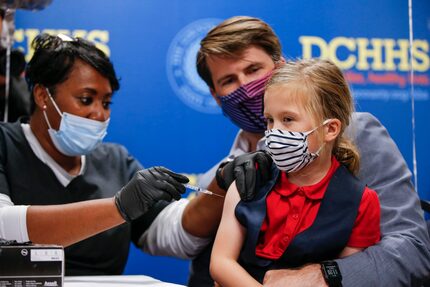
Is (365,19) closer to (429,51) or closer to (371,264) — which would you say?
(429,51)

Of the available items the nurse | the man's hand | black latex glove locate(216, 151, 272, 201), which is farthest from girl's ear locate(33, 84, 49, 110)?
the man's hand

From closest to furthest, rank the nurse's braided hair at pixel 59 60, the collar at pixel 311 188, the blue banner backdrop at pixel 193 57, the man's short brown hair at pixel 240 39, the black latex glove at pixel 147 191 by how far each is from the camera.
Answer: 1. the collar at pixel 311 188
2. the black latex glove at pixel 147 191
3. the man's short brown hair at pixel 240 39
4. the nurse's braided hair at pixel 59 60
5. the blue banner backdrop at pixel 193 57

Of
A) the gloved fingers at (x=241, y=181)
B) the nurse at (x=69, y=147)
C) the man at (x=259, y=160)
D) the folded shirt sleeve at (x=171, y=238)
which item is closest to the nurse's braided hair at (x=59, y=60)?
the nurse at (x=69, y=147)

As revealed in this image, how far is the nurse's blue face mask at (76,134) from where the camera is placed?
217cm

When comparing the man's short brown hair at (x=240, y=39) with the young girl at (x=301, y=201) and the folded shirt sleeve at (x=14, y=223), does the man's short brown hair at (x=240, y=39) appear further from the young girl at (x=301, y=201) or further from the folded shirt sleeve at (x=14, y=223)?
the folded shirt sleeve at (x=14, y=223)

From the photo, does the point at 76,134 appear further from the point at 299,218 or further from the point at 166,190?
the point at 299,218

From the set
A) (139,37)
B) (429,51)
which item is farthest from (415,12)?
(139,37)

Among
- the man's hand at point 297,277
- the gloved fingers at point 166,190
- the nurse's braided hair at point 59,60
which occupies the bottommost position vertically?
the man's hand at point 297,277

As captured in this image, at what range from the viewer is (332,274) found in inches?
59.6

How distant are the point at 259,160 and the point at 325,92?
0.88ft

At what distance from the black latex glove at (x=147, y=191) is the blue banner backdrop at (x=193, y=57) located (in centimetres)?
141

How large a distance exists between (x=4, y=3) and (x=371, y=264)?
171 cm

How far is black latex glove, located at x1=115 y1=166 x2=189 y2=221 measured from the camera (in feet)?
5.71

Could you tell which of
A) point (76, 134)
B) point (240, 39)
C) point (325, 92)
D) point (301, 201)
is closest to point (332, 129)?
point (325, 92)
